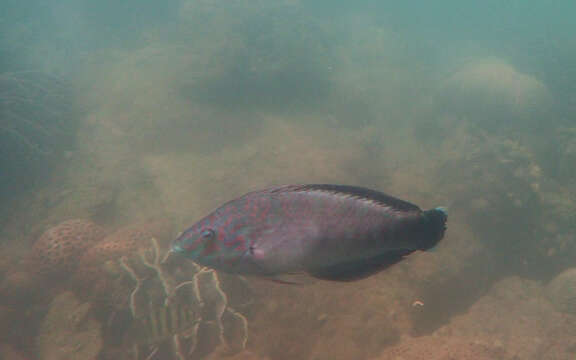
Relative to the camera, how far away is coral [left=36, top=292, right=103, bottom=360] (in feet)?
13.6

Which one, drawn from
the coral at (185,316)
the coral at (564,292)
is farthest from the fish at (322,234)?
the coral at (564,292)

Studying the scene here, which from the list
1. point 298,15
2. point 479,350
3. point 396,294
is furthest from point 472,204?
point 298,15

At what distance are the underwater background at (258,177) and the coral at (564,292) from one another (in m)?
0.03

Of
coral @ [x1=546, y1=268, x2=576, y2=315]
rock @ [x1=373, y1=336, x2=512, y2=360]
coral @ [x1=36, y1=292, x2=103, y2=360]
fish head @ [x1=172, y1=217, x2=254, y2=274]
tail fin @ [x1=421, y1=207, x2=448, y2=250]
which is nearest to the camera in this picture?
tail fin @ [x1=421, y1=207, x2=448, y2=250]

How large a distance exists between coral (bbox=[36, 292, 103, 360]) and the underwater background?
0.03 metres

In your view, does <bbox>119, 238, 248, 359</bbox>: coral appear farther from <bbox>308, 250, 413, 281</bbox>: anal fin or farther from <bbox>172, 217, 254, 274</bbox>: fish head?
<bbox>308, 250, 413, 281</bbox>: anal fin

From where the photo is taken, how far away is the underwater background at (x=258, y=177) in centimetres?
388

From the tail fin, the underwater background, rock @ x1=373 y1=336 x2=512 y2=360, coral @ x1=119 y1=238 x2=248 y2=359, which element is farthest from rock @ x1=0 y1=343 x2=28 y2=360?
the tail fin

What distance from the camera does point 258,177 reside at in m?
8.23

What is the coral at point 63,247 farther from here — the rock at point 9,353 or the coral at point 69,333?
the rock at point 9,353

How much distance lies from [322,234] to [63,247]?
613 cm

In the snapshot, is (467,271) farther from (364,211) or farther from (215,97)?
(215,97)

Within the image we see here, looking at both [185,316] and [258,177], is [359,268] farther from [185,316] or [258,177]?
[258,177]

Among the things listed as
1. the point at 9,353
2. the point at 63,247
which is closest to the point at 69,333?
the point at 9,353
